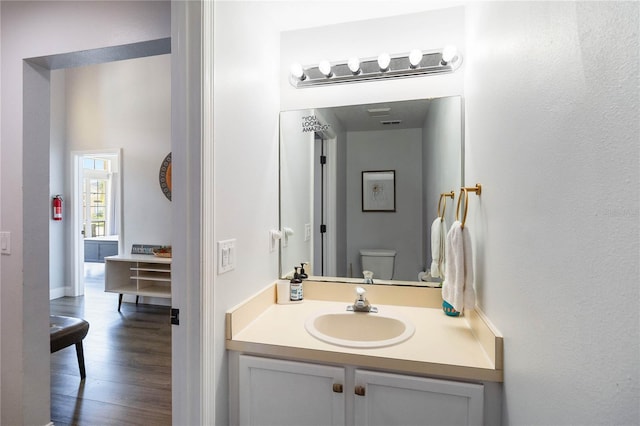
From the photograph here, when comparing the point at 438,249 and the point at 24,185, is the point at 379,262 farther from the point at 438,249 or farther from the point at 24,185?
the point at 24,185

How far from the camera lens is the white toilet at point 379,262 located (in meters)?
1.74

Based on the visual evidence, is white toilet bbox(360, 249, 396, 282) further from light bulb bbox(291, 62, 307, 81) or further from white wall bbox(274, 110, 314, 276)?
light bulb bbox(291, 62, 307, 81)

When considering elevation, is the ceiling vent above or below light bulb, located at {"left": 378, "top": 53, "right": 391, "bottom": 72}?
below

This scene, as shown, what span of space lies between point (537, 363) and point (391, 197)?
1128 mm

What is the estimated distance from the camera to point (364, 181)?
179cm

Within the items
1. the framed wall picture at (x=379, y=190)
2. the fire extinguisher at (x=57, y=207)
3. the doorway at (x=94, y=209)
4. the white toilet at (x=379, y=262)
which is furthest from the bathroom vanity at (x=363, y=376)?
the fire extinguisher at (x=57, y=207)

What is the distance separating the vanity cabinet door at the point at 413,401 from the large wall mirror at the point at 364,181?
0.67 m

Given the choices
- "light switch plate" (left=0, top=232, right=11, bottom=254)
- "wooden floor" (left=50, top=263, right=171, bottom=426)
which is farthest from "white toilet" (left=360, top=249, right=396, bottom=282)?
"light switch plate" (left=0, top=232, right=11, bottom=254)

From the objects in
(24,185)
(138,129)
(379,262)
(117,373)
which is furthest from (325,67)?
(138,129)

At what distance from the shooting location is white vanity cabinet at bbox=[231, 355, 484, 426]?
104 cm

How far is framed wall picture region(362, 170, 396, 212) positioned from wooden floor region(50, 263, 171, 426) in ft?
5.85

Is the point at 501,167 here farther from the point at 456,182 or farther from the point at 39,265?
the point at 39,265

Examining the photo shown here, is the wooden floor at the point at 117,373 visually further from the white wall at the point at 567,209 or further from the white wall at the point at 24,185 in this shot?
the white wall at the point at 567,209

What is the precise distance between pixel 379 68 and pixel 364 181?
0.61 m
